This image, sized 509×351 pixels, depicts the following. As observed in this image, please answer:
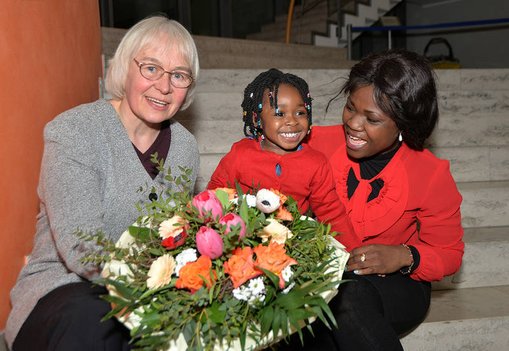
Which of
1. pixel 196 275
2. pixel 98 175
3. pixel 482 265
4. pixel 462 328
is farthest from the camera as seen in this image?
pixel 482 265

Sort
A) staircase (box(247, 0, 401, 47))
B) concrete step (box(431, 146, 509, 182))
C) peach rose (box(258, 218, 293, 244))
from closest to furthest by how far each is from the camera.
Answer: peach rose (box(258, 218, 293, 244)) → concrete step (box(431, 146, 509, 182)) → staircase (box(247, 0, 401, 47))

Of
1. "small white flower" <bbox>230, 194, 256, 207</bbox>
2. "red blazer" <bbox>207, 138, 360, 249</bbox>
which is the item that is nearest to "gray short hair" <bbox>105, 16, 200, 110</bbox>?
"red blazer" <bbox>207, 138, 360, 249</bbox>

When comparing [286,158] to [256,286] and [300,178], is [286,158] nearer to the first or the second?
[300,178]

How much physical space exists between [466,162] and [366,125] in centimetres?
166

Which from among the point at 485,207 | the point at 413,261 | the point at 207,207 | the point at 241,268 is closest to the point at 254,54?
the point at 485,207

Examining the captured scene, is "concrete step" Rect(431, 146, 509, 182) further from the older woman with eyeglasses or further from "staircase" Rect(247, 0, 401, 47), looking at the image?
"staircase" Rect(247, 0, 401, 47)

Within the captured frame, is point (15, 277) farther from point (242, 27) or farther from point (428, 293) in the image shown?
point (242, 27)

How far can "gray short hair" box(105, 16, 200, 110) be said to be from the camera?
6.38 feet

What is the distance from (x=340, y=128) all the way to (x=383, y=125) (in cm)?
30

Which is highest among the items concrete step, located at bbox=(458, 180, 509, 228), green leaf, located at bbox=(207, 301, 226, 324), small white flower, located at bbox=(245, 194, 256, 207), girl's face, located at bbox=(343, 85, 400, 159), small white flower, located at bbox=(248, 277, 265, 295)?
girl's face, located at bbox=(343, 85, 400, 159)

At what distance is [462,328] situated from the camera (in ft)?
7.65

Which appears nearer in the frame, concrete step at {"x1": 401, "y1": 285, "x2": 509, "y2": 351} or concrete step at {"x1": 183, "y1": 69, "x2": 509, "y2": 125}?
concrete step at {"x1": 401, "y1": 285, "x2": 509, "y2": 351}

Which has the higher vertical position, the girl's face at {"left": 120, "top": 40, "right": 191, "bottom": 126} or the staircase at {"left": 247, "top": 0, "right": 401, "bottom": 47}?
the staircase at {"left": 247, "top": 0, "right": 401, "bottom": 47}

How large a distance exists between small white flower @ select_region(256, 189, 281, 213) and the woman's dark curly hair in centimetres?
75
